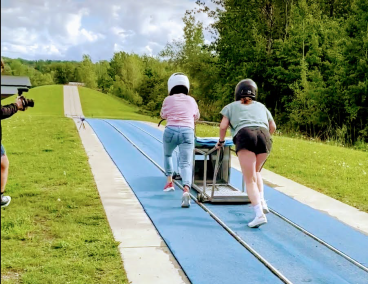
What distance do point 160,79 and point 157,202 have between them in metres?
48.0

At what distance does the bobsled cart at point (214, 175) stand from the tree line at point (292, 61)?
13820 mm

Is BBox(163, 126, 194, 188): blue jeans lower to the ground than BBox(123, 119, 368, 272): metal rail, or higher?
higher

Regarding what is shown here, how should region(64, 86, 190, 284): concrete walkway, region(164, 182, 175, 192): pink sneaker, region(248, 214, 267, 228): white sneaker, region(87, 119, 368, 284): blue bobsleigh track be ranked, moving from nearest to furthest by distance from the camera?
region(64, 86, 190, 284): concrete walkway, region(87, 119, 368, 284): blue bobsleigh track, region(248, 214, 267, 228): white sneaker, region(164, 182, 175, 192): pink sneaker

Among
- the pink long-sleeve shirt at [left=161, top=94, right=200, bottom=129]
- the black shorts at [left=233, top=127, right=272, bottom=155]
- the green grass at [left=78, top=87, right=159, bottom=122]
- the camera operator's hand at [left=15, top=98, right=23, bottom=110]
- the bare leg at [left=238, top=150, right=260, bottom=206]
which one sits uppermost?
the camera operator's hand at [left=15, top=98, right=23, bottom=110]

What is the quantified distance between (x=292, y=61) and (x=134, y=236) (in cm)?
2705

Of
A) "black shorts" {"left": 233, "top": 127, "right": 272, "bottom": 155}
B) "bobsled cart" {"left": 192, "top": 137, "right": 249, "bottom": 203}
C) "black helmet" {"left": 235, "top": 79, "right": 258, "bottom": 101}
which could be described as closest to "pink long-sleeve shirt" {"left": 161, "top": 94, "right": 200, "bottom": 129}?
"bobsled cart" {"left": 192, "top": 137, "right": 249, "bottom": 203}

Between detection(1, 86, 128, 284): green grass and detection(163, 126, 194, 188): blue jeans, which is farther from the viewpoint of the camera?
detection(163, 126, 194, 188): blue jeans

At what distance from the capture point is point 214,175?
6586 millimetres

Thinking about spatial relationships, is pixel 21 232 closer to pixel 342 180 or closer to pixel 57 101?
pixel 342 180

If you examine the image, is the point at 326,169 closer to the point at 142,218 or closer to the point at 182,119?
the point at 182,119

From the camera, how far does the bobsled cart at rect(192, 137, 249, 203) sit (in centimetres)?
678

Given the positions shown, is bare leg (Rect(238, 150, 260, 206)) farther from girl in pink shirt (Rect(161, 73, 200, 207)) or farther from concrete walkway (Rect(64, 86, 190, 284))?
girl in pink shirt (Rect(161, 73, 200, 207))

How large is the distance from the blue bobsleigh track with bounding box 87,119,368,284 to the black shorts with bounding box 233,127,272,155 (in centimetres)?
98

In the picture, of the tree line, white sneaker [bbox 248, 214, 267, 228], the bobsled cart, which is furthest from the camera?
the tree line
